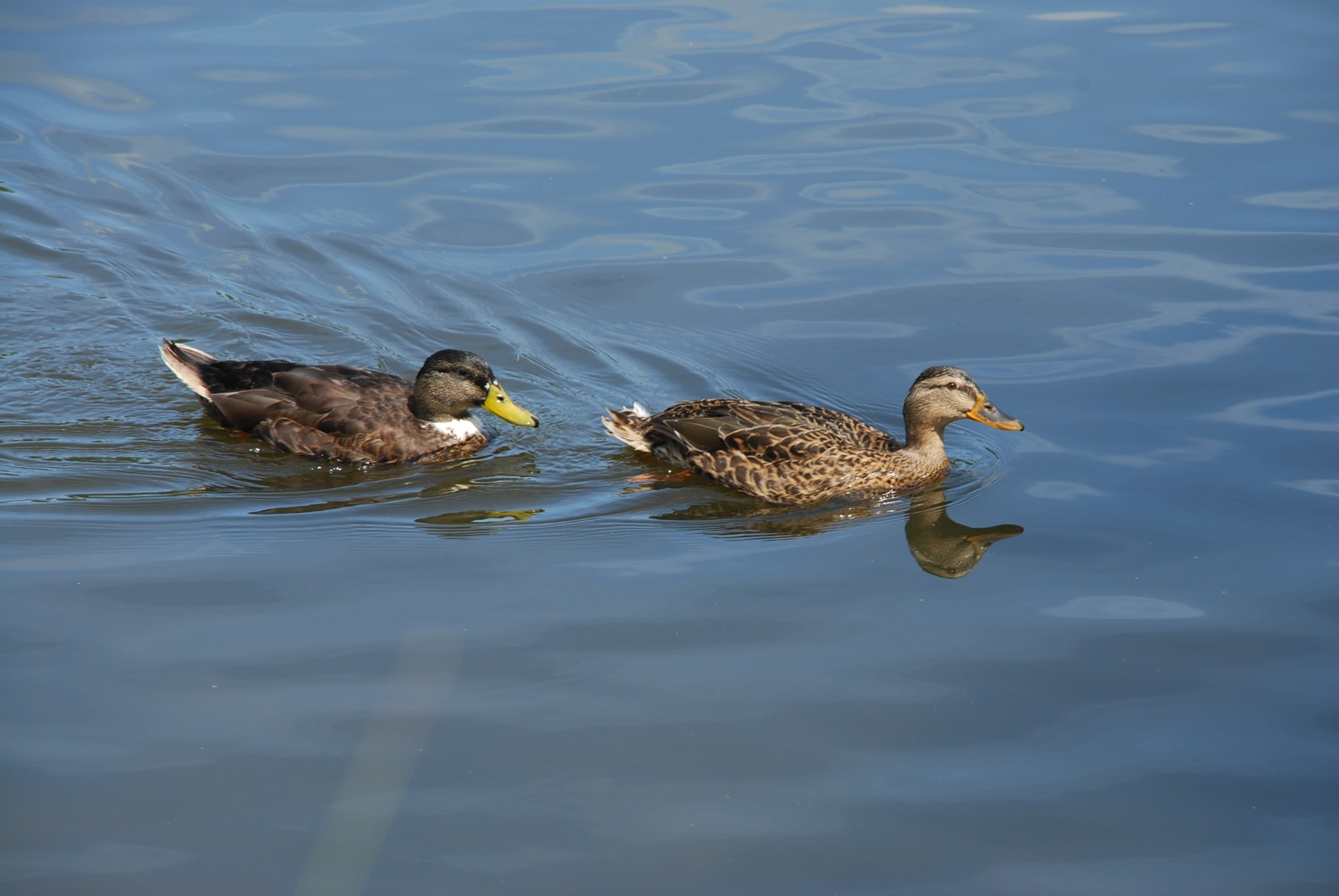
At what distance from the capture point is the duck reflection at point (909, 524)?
7685 millimetres

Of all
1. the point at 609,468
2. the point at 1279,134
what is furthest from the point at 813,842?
the point at 1279,134

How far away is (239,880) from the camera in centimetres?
497

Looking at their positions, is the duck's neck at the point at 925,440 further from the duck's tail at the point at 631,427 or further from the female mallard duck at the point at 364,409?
the female mallard duck at the point at 364,409

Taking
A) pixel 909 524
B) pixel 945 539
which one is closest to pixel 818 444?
pixel 909 524

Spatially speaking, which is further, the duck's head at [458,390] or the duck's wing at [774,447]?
the duck's head at [458,390]

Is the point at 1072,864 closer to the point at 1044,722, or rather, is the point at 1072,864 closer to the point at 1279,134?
the point at 1044,722

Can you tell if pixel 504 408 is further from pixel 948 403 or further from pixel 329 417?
pixel 948 403

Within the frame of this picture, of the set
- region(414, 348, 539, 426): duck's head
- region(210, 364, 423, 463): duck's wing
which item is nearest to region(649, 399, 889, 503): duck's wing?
region(414, 348, 539, 426): duck's head

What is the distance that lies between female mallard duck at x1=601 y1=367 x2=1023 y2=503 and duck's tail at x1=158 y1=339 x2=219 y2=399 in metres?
3.32

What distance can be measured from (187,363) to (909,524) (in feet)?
17.3

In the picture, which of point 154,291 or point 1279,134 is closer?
point 154,291

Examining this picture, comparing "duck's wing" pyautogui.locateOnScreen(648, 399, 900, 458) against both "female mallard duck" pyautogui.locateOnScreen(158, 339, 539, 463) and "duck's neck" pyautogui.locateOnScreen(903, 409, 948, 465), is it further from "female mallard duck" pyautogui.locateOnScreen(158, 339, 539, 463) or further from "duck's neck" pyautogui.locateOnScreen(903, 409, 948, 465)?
"female mallard duck" pyautogui.locateOnScreen(158, 339, 539, 463)

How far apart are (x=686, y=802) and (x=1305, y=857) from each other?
7.90ft

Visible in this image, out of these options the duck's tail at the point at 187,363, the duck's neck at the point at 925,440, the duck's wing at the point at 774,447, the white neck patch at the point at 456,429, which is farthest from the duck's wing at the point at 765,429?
the duck's tail at the point at 187,363
